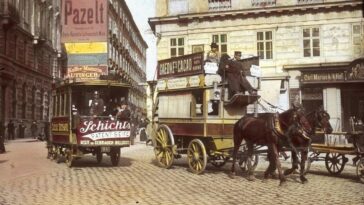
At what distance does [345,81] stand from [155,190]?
16.6 metres

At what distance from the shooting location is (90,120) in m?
12.2

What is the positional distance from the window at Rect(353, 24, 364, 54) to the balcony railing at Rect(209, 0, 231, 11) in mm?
→ 7322

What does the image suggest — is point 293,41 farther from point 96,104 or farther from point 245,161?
point 96,104

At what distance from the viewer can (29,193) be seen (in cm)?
791

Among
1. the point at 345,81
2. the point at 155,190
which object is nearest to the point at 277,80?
the point at 345,81

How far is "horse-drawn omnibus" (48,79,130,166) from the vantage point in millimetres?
12141

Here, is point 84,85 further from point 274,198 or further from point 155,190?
point 274,198

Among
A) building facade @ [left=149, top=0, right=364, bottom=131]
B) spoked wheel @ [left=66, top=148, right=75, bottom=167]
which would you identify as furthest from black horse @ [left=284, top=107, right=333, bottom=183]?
building facade @ [left=149, top=0, right=364, bottom=131]

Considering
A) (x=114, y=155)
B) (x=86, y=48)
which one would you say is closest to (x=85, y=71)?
(x=86, y=48)

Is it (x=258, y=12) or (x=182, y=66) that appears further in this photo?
(x=258, y=12)

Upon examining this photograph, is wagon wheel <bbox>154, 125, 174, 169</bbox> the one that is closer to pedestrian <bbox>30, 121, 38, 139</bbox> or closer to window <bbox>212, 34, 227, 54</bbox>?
window <bbox>212, 34, 227, 54</bbox>

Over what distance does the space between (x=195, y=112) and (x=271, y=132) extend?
101 inches

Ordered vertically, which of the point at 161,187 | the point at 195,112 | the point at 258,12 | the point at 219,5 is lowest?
the point at 161,187

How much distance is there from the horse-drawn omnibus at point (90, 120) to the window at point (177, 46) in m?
11.7
